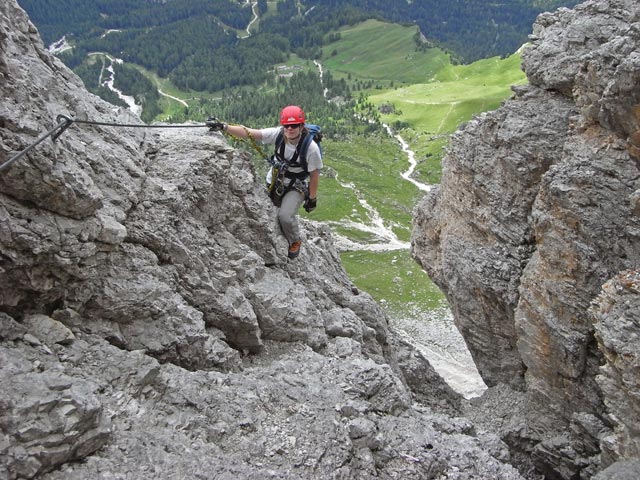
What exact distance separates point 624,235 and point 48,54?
2037 centimetres

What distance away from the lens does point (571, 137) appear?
23.6 m

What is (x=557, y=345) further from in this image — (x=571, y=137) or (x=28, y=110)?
(x=28, y=110)

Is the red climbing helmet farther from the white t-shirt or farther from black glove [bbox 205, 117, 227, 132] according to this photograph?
black glove [bbox 205, 117, 227, 132]

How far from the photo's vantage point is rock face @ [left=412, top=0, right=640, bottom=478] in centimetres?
2016

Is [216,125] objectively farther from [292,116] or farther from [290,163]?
[290,163]

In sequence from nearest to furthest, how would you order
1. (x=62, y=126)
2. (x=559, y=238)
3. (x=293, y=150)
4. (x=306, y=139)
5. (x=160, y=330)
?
(x=62, y=126)
(x=160, y=330)
(x=306, y=139)
(x=293, y=150)
(x=559, y=238)

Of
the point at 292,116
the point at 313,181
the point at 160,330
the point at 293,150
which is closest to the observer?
the point at 160,330

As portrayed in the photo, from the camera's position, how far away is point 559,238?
23031 millimetres

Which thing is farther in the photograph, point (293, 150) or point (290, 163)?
point (290, 163)

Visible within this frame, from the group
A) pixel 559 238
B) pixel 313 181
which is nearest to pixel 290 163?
pixel 313 181

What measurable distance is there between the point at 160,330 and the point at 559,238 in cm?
1666

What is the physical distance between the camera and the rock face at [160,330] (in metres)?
10.9

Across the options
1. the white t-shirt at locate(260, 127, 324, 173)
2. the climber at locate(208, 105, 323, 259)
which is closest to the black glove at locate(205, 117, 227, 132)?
the climber at locate(208, 105, 323, 259)

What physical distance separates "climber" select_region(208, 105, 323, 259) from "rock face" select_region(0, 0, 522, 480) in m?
0.65
